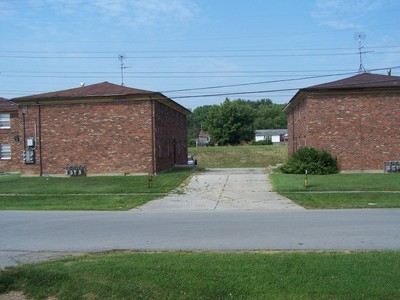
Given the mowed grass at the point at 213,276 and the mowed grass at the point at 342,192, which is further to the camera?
the mowed grass at the point at 342,192

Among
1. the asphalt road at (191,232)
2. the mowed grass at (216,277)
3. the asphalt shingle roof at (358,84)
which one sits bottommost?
the asphalt road at (191,232)

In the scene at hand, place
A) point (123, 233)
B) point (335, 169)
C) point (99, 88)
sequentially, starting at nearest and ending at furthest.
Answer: point (123, 233)
point (335, 169)
point (99, 88)

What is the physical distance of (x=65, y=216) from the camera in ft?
49.6

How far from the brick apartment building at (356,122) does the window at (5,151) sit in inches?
1059

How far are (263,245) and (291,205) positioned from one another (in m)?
8.62

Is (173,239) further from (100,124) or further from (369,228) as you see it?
(100,124)

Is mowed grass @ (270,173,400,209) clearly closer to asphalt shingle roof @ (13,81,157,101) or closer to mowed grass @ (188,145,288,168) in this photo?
asphalt shingle roof @ (13,81,157,101)

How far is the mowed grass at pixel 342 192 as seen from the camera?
17405mm

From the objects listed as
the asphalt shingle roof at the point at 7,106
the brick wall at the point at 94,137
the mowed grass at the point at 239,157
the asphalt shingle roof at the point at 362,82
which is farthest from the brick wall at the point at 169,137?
the mowed grass at the point at 239,157

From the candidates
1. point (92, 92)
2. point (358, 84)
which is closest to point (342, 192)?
point (358, 84)

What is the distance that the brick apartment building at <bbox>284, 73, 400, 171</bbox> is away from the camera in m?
31.0

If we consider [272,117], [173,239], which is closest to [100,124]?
[173,239]

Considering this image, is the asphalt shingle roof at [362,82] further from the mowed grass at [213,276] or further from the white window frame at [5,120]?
the white window frame at [5,120]

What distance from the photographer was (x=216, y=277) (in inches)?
254
